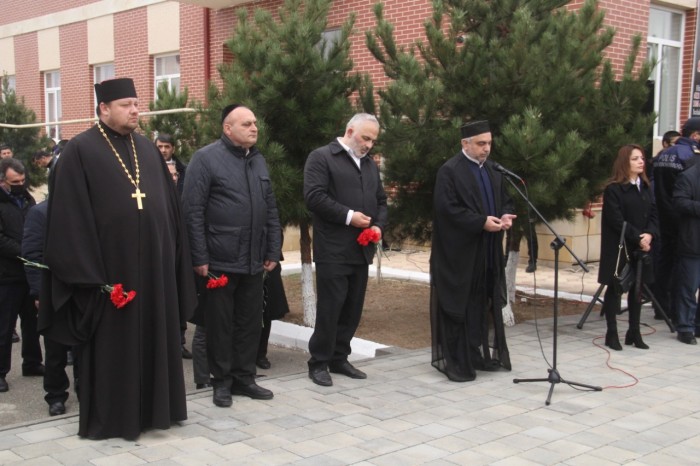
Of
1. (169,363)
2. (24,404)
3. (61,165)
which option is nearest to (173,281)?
(169,363)

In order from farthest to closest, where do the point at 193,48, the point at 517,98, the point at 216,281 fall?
the point at 193,48 → the point at 517,98 → the point at 216,281

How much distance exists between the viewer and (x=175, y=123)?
9.73m

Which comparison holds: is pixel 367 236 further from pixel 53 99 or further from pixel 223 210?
pixel 53 99

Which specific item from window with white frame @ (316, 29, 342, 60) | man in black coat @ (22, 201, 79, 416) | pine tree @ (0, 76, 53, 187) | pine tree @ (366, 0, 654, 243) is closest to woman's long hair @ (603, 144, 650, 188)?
pine tree @ (366, 0, 654, 243)

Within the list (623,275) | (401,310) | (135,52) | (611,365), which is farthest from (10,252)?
(135,52)

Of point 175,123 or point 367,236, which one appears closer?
point 367,236

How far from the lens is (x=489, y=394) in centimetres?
563

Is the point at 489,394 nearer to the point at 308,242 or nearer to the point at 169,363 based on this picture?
the point at 169,363

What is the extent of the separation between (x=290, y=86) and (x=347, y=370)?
2.68 m

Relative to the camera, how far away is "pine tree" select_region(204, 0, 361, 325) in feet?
23.2

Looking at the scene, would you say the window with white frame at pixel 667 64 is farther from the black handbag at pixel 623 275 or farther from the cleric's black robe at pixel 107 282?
the cleric's black robe at pixel 107 282

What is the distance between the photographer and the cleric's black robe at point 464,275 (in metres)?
6.00

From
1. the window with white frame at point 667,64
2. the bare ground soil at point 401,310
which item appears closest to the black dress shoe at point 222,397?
the bare ground soil at point 401,310

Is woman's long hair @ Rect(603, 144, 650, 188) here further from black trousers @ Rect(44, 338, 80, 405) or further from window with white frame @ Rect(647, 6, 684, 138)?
window with white frame @ Rect(647, 6, 684, 138)
